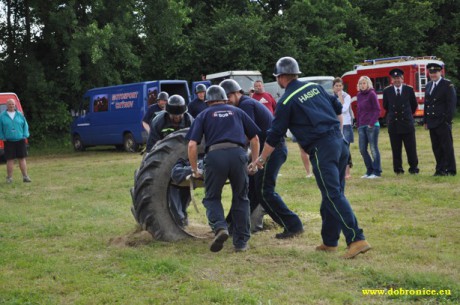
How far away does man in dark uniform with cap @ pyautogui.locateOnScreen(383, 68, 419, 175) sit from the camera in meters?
12.0

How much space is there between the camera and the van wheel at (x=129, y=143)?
2158cm

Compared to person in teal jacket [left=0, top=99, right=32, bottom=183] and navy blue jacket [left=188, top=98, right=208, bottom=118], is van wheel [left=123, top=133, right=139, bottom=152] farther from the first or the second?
navy blue jacket [left=188, top=98, right=208, bottom=118]

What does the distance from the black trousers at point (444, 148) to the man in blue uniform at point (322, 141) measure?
225 inches

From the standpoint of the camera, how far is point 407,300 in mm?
4863

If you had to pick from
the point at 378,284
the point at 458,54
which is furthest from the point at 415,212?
the point at 458,54

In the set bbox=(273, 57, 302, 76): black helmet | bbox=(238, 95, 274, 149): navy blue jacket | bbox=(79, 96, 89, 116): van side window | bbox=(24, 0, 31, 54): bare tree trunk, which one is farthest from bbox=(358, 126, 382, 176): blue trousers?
bbox=(24, 0, 31, 54): bare tree trunk

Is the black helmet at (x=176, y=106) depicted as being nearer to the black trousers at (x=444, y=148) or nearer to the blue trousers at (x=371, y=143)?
the blue trousers at (x=371, y=143)

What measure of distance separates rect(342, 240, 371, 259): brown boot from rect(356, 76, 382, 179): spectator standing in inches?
234

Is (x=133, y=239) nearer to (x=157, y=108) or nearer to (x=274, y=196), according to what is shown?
(x=274, y=196)

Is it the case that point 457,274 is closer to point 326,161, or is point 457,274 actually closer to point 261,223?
point 326,161

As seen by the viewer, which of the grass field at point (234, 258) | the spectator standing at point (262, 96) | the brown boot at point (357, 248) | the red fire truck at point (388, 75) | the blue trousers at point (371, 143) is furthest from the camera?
the red fire truck at point (388, 75)

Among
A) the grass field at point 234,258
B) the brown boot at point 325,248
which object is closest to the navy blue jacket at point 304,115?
the brown boot at point 325,248

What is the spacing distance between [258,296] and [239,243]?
5.87ft

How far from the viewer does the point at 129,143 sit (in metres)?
A: 21.9
